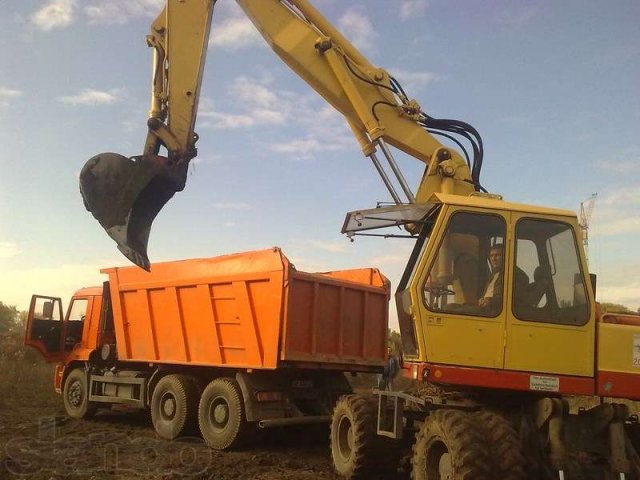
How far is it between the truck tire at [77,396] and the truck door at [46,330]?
0.65m

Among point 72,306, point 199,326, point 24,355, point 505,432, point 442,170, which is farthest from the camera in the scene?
point 24,355

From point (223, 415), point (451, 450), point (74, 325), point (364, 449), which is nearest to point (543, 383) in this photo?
point (451, 450)

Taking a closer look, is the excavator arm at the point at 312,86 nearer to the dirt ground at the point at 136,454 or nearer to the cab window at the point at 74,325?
the dirt ground at the point at 136,454

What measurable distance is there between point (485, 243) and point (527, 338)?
85 cm

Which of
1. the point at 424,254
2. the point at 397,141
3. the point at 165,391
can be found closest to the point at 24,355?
the point at 165,391

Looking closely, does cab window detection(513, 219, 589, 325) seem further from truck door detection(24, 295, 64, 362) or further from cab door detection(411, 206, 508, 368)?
truck door detection(24, 295, 64, 362)

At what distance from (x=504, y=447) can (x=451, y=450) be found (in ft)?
1.26

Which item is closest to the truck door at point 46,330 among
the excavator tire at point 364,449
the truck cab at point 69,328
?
the truck cab at point 69,328

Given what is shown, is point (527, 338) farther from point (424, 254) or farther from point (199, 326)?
point (199, 326)

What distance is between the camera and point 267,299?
27.9 feet

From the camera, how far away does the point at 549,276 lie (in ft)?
17.4

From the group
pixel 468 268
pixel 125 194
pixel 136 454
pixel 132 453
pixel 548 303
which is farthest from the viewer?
pixel 132 453

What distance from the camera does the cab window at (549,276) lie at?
5.19 m

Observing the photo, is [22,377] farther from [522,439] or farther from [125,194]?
[522,439]
